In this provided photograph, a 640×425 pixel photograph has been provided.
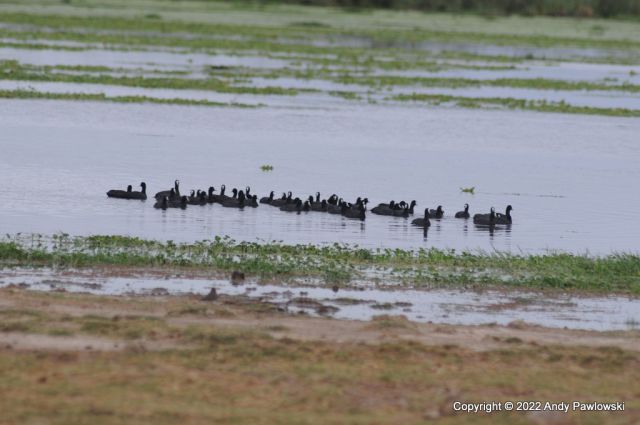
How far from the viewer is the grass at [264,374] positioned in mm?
10297

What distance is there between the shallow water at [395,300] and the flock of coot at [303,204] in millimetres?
5791

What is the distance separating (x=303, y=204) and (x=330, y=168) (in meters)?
6.04

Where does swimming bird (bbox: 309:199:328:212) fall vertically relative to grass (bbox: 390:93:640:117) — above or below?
below

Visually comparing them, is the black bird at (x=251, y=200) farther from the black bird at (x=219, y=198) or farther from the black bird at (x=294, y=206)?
the black bird at (x=294, y=206)

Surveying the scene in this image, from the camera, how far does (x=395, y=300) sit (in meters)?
15.3

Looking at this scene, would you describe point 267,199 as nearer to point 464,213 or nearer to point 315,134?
point 464,213

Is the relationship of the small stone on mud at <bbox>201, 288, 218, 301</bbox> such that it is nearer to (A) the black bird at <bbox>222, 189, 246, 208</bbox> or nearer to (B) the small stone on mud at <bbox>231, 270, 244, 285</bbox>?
(B) the small stone on mud at <bbox>231, 270, 244, 285</bbox>

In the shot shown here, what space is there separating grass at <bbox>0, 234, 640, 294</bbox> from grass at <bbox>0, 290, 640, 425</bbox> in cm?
268

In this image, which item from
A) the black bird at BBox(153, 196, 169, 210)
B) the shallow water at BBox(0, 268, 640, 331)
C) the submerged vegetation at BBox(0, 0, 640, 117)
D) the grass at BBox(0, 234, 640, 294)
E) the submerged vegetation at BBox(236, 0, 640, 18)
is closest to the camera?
the shallow water at BBox(0, 268, 640, 331)

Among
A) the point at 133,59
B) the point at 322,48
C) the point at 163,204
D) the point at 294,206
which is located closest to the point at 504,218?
the point at 294,206

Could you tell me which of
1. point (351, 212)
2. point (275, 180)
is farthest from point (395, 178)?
point (351, 212)

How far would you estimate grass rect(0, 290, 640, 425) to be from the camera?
1030 cm

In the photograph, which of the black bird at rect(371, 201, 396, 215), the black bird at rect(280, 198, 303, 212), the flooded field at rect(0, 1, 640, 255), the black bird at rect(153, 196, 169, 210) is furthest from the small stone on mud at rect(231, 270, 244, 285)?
the black bird at rect(371, 201, 396, 215)

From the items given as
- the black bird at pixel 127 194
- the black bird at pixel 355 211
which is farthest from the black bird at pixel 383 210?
the black bird at pixel 127 194
